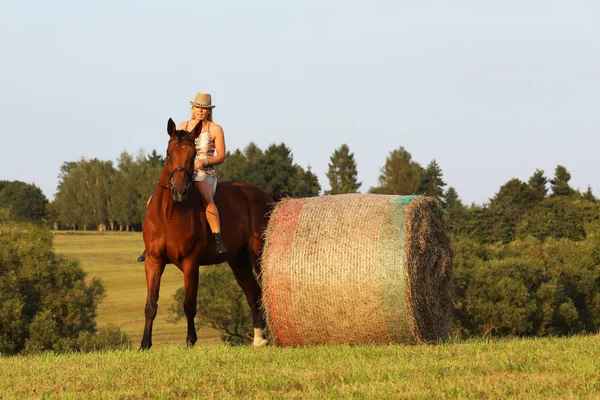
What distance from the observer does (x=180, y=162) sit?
456 inches

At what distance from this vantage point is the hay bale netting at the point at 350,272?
11398 millimetres

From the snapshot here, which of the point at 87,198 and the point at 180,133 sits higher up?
the point at 87,198

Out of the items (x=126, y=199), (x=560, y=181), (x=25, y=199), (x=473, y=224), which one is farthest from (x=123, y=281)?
(x=560, y=181)

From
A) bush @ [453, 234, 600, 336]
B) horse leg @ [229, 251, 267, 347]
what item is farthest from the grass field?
bush @ [453, 234, 600, 336]

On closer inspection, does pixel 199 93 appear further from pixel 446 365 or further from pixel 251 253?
pixel 446 365

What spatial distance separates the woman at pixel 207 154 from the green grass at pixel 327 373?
7.40 feet

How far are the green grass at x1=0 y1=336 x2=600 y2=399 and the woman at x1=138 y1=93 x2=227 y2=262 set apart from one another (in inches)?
88.8

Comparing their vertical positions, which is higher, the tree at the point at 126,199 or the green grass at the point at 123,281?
the tree at the point at 126,199

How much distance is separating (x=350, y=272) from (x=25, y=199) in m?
129

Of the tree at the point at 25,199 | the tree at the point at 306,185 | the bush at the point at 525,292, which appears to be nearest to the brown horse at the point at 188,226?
the bush at the point at 525,292

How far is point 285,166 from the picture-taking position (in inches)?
4281

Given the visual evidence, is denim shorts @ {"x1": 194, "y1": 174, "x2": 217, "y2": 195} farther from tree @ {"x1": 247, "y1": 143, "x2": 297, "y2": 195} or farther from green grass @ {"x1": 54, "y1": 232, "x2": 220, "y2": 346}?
tree @ {"x1": 247, "y1": 143, "x2": 297, "y2": 195}

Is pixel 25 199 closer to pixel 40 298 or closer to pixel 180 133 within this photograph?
pixel 40 298

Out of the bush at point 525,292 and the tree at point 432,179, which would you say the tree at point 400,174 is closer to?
the tree at point 432,179
